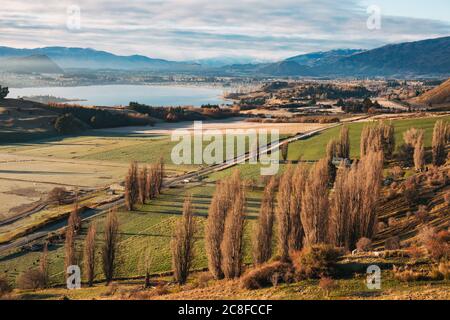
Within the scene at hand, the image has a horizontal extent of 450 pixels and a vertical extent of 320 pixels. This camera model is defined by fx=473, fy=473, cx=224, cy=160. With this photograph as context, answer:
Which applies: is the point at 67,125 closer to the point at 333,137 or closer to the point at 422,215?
the point at 333,137

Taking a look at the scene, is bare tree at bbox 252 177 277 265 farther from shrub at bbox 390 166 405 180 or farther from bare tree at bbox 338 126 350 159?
bare tree at bbox 338 126 350 159

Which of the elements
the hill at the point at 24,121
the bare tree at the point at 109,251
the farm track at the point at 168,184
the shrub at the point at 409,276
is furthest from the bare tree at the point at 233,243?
the hill at the point at 24,121

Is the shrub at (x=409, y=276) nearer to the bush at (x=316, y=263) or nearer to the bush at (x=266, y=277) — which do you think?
the bush at (x=316, y=263)

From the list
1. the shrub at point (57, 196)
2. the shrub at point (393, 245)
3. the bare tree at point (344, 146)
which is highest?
the bare tree at point (344, 146)

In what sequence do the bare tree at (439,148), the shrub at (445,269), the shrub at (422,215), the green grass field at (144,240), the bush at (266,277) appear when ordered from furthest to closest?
1. the bare tree at (439,148)
2. the shrub at (422,215)
3. the green grass field at (144,240)
4. the bush at (266,277)
5. the shrub at (445,269)

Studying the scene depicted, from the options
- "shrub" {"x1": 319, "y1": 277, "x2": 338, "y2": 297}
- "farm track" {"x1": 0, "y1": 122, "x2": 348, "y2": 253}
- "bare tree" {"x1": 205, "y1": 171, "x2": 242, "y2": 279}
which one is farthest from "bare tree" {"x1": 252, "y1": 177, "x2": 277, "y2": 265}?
"farm track" {"x1": 0, "y1": 122, "x2": 348, "y2": 253}
